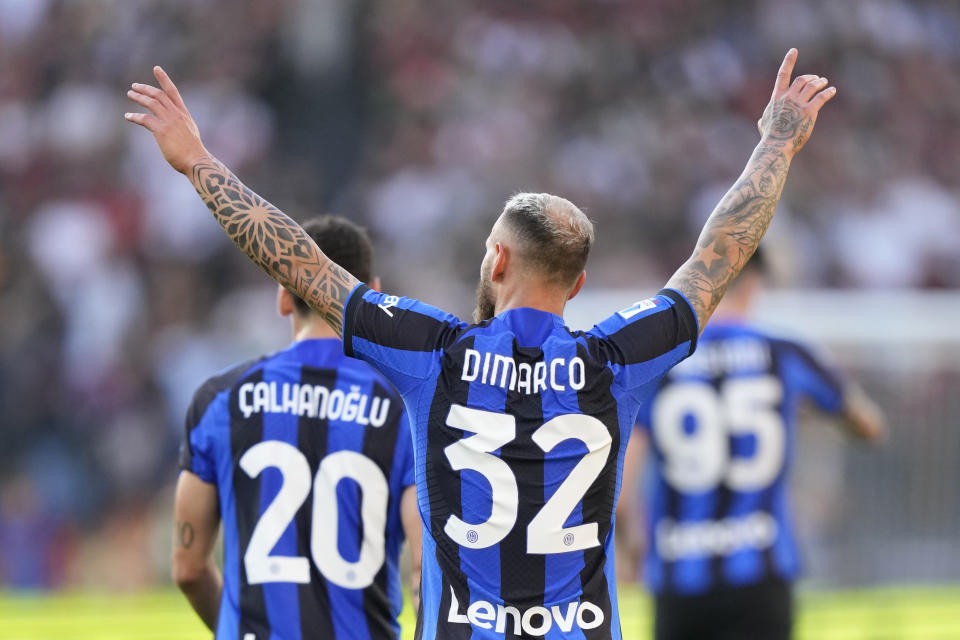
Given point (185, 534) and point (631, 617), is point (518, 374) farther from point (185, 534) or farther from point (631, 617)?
point (631, 617)

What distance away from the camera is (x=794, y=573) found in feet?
17.6

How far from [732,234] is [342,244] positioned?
1190 mm

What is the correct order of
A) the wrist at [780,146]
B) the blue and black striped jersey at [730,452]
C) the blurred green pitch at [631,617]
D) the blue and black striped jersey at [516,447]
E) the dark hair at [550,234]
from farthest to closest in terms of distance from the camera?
1. the blurred green pitch at [631,617]
2. the blue and black striped jersey at [730,452]
3. the wrist at [780,146]
4. the dark hair at [550,234]
5. the blue and black striped jersey at [516,447]

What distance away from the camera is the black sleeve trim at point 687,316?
303 centimetres

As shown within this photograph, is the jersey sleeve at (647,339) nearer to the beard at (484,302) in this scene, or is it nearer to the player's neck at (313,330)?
the beard at (484,302)

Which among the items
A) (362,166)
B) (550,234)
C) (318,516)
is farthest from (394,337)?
(362,166)

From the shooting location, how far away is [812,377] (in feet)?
17.8

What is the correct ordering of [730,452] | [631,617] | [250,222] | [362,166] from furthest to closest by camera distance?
[362,166]
[631,617]
[730,452]
[250,222]

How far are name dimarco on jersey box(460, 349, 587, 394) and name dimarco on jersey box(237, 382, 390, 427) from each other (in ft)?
2.40

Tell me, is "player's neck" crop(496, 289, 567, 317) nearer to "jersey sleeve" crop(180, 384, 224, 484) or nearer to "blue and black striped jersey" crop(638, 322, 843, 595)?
"jersey sleeve" crop(180, 384, 224, 484)

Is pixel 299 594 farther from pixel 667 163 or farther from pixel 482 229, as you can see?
pixel 667 163

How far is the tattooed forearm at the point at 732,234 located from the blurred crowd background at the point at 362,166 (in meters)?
4.96

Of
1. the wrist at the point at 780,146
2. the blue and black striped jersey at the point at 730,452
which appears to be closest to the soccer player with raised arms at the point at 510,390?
the wrist at the point at 780,146

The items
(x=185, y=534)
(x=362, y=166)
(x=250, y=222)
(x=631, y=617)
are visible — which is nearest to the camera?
(x=250, y=222)
